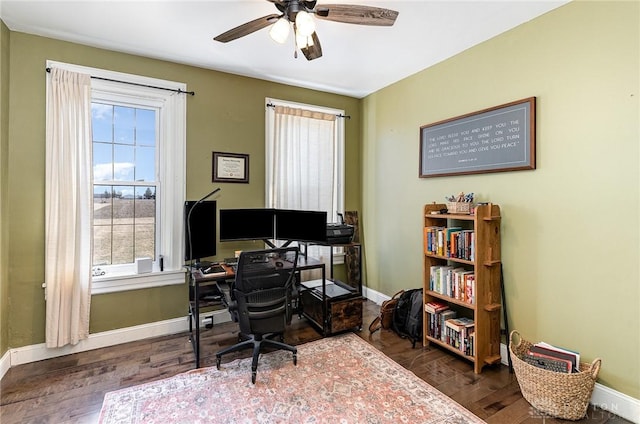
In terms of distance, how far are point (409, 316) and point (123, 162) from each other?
317 cm

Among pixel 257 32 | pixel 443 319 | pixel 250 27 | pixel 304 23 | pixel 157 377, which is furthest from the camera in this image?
pixel 443 319

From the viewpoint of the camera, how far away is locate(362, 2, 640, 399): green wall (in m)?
1.83

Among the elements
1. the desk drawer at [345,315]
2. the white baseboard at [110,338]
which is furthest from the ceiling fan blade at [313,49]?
the white baseboard at [110,338]

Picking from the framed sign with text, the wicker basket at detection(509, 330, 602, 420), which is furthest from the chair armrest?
the framed sign with text

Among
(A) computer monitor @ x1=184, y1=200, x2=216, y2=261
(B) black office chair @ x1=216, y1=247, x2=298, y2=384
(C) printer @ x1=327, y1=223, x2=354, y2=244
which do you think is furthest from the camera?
(C) printer @ x1=327, y1=223, x2=354, y2=244

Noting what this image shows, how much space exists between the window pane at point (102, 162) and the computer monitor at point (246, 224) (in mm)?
1106

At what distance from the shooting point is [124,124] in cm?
289

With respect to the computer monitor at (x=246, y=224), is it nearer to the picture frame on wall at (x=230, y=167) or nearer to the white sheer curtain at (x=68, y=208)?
the picture frame on wall at (x=230, y=167)

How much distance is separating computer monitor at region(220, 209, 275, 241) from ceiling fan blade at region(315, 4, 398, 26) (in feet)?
6.22

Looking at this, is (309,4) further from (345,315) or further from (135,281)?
(135,281)

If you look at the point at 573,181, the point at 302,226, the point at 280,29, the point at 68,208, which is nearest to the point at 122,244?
the point at 68,208

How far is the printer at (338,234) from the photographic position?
3162 mm

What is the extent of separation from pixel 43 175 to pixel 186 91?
1447 mm

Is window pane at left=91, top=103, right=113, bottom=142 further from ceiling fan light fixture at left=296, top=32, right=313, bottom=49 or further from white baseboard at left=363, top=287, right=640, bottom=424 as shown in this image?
white baseboard at left=363, top=287, right=640, bottom=424
